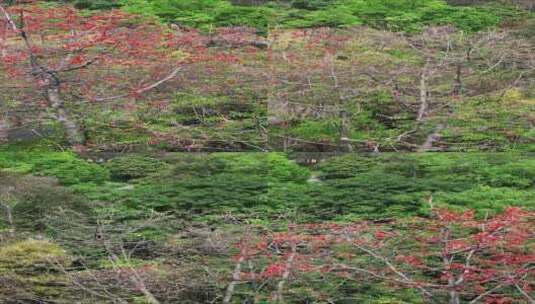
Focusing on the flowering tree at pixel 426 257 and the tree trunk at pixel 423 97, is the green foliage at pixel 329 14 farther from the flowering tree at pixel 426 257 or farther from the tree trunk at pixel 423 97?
the flowering tree at pixel 426 257

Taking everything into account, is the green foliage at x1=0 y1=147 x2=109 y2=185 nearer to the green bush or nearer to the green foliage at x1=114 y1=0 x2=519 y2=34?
the green bush

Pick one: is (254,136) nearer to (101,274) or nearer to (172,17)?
(172,17)

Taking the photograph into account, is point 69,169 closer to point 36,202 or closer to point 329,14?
point 36,202

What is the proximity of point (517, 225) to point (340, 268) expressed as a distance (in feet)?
5.49

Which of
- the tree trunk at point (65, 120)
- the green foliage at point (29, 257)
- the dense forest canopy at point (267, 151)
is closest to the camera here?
the dense forest canopy at point (267, 151)

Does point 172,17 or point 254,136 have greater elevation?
point 172,17

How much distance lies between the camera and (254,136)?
576 inches

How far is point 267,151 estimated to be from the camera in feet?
46.5

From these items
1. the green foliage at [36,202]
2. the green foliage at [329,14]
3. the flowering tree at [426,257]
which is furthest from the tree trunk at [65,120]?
the flowering tree at [426,257]

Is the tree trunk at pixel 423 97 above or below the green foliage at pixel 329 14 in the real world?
below

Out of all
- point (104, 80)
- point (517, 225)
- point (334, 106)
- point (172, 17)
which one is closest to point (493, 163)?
point (334, 106)

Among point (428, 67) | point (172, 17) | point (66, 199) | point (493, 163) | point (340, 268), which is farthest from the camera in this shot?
point (172, 17)

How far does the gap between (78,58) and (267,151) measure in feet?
11.0

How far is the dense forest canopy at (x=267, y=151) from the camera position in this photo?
8.50 m
